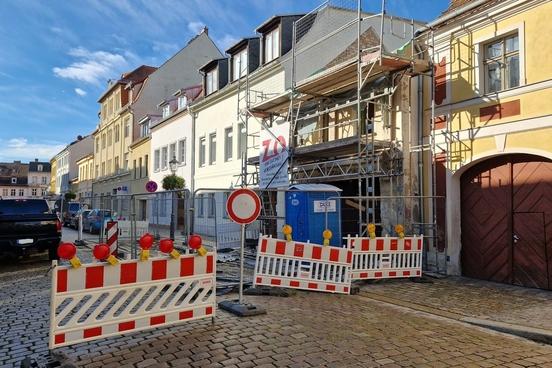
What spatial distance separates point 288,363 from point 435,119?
29.8 feet

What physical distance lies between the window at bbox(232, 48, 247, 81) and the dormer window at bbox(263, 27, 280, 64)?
174 cm

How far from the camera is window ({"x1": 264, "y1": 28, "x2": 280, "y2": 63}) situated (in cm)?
1970

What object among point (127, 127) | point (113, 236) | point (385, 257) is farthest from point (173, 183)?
point (127, 127)

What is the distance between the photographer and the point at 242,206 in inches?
278

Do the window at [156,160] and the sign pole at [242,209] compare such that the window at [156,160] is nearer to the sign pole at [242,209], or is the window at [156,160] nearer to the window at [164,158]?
the window at [164,158]

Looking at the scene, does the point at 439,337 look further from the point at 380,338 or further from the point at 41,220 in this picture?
the point at 41,220

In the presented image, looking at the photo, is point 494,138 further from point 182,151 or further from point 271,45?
point 182,151

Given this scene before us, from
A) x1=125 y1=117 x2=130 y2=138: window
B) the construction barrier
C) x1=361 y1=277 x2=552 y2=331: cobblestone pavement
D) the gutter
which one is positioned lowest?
x1=361 y1=277 x2=552 y2=331: cobblestone pavement

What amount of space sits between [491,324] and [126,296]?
5.05m

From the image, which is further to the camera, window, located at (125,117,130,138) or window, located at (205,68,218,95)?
window, located at (125,117,130,138)

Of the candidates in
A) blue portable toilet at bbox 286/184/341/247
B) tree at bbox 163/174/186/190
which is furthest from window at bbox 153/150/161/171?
blue portable toilet at bbox 286/184/341/247

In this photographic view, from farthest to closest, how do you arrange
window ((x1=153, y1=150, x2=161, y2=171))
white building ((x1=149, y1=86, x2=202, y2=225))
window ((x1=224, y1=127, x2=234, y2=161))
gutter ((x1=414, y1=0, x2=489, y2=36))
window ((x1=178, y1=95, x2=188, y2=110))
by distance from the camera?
window ((x1=153, y1=150, x2=161, y2=171))
window ((x1=178, y1=95, x2=188, y2=110))
white building ((x1=149, y1=86, x2=202, y2=225))
window ((x1=224, y1=127, x2=234, y2=161))
gutter ((x1=414, y1=0, x2=489, y2=36))

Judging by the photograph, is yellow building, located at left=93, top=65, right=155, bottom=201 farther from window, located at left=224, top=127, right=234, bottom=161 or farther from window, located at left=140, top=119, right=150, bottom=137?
window, located at left=224, top=127, right=234, bottom=161

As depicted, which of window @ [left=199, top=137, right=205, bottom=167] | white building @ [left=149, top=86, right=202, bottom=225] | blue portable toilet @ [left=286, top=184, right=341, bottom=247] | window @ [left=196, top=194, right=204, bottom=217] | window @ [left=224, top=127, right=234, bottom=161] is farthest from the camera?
white building @ [left=149, top=86, right=202, bottom=225]
